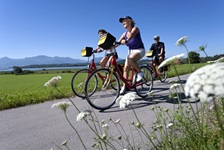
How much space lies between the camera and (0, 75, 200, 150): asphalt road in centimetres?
341

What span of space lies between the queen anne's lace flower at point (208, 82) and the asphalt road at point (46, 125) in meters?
2.44

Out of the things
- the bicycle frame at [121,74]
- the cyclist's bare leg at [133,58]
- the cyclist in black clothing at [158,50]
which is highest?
the cyclist in black clothing at [158,50]

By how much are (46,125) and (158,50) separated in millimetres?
7337

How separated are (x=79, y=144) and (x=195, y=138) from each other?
193 centimetres

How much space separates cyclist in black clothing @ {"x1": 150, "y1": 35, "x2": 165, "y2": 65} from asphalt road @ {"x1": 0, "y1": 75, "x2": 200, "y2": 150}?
4585mm

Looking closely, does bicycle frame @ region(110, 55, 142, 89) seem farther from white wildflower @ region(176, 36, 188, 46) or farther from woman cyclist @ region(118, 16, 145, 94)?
Answer: white wildflower @ region(176, 36, 188, 46)

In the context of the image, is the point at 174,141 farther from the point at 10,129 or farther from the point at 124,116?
the point at 10,129

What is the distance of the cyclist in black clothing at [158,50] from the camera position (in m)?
10.1

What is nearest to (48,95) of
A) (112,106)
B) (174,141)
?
(112,106)

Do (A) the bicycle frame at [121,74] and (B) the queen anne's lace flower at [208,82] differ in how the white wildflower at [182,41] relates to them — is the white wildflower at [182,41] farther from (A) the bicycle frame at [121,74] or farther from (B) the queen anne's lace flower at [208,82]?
(A) the bicycle frame at [121,74]

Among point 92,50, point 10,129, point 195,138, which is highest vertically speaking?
point 92,50

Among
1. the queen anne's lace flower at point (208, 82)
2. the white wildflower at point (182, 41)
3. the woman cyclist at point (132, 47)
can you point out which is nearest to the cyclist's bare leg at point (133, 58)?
the woman cyclist at point (132, 47)

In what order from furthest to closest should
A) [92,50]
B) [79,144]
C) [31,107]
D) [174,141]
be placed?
[92,50] → [31,107] → [79,144] → [174,141]

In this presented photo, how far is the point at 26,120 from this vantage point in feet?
15.7
